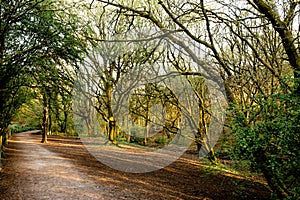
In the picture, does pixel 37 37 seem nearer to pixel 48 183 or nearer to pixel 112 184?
pixel 48 183

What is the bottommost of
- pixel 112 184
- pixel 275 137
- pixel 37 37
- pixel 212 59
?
pixel 112 184

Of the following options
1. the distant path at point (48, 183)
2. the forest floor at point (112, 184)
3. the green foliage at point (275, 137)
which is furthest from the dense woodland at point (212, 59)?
the distant path at point (48, 183)

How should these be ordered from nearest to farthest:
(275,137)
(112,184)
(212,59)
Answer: (275,137)
(112,184)
(212,59)

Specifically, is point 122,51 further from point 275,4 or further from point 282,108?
point 282,108

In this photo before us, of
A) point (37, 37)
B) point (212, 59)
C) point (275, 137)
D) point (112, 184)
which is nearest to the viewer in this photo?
point (275, 137)

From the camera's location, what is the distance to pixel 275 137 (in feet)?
11.3

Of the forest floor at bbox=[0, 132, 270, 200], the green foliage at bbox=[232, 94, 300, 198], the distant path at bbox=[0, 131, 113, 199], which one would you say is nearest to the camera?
the green foliage at bbox=[232, 94, 300, 198]

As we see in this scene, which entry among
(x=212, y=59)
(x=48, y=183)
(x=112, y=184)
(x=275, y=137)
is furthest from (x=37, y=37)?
(x=275, y=137)

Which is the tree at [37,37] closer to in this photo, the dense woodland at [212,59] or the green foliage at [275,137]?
the dense woodland at [212,59]

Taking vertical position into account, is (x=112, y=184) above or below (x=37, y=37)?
below

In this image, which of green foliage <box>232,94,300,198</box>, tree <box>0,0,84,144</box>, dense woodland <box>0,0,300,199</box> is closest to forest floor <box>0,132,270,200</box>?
green foliage <box>232,94,300,198</box>

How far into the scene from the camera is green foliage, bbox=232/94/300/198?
320 cm

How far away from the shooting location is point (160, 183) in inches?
288

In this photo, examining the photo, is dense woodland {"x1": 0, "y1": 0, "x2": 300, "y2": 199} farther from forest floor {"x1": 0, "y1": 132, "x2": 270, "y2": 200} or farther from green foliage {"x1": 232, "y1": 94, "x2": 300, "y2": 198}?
forest floor {"x1": 0, "y1": 132, "x2": 270, "y2": 200}
